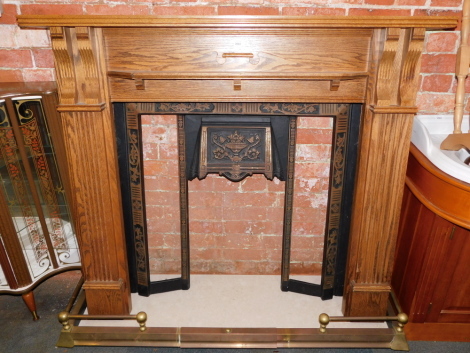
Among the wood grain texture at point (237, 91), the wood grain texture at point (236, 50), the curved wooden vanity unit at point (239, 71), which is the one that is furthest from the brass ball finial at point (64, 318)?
the wood grain texture at point (236, 50)

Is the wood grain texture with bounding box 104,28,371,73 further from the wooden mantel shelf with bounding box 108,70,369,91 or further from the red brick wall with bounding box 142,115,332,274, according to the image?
the red brick wall with bounding box 142,115,332,274

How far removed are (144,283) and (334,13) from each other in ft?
4.89

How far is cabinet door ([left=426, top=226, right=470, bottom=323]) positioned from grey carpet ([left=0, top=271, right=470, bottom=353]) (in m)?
0.14

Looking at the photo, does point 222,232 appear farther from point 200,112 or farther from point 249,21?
point 249,21

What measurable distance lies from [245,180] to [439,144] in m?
0.87

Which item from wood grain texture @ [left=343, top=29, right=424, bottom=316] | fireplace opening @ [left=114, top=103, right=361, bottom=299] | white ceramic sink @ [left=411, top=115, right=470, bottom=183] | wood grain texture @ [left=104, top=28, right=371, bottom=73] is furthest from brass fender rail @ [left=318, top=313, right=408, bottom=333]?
wood grain texture @ [left=104, top=28, right=371, bottom=73]

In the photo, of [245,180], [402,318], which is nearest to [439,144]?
[402,318]

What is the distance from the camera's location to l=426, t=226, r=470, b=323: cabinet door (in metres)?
1.61

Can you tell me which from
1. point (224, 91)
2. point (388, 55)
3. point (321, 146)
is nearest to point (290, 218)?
point (321, 146)

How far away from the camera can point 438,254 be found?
1.64 m

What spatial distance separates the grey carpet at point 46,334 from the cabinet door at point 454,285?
141mm

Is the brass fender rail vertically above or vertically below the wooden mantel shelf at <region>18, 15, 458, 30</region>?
below

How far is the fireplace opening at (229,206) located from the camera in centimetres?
169

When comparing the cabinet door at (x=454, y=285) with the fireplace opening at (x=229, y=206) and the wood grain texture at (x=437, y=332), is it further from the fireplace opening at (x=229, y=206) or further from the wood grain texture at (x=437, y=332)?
the fireplace opening at (x=229, y=206)
